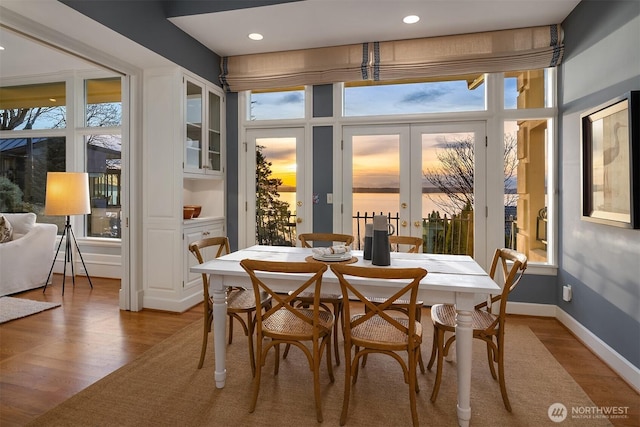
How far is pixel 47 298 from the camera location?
4.14 m

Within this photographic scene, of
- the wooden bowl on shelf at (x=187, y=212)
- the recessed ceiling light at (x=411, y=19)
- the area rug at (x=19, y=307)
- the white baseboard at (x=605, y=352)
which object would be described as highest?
the recessed ceiling light at (x=411, y=19)

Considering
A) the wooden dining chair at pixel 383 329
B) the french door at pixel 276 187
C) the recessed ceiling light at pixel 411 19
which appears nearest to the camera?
the wooden dining chair at pixel 383 329

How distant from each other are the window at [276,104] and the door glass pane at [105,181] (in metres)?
2.26

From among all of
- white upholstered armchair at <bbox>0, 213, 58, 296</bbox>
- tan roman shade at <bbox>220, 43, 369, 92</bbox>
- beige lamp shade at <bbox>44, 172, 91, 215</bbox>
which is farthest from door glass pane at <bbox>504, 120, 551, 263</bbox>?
white upholstered armchair at <bbox>0, 213, 58, 296</bbox>

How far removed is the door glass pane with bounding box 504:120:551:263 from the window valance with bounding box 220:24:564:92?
658mm

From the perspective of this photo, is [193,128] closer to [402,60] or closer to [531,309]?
[402,60]

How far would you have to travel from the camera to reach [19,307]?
3.73 meters

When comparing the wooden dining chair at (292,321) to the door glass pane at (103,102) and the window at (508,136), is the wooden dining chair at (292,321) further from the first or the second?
the door glass pane at (103,102)

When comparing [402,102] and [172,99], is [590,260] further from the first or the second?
[172,99]

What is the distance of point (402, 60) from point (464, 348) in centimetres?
296

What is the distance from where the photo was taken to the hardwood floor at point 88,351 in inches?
84.7

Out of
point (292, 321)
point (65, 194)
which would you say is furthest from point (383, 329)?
point (65, 194)

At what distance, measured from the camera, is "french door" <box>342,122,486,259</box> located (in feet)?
12.5

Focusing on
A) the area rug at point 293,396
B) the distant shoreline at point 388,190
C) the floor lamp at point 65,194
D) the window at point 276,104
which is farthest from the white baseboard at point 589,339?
the floor lamp at point 65,194
